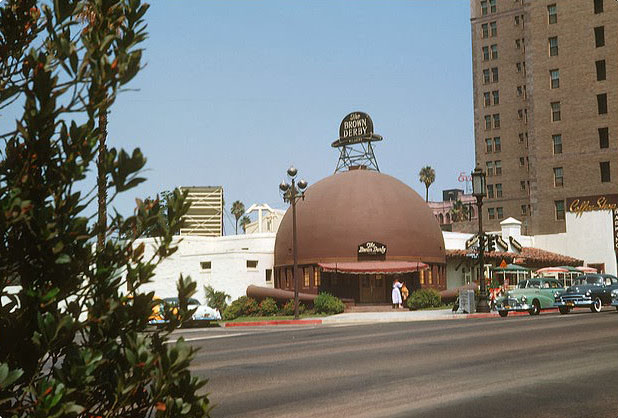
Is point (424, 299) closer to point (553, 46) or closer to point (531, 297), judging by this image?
point (531, 297)

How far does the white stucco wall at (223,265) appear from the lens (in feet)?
178

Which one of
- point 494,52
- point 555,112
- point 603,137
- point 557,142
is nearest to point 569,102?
point 555,112

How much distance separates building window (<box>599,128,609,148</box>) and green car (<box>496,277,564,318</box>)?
41.2 m

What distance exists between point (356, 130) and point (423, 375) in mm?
49451

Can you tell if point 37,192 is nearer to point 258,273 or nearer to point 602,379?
point 602,379

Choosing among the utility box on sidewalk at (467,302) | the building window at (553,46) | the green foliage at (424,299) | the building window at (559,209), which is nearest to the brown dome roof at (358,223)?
the green foliage at (424,299)

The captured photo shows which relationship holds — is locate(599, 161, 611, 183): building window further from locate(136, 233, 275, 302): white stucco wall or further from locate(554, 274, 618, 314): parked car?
locate(554, 274, 618, 314): parked car

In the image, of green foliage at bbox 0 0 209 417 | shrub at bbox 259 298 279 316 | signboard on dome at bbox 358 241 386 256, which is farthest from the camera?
signboard on dome at bbox 358 241 386 256

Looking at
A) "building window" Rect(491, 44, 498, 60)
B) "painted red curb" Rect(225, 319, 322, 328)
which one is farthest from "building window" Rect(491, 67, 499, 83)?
"painted red curb" Rect(225, 319, 322, 328)

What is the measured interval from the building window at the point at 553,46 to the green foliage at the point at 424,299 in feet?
124

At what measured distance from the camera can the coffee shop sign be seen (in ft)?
229

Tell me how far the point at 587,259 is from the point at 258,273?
31.4 meters

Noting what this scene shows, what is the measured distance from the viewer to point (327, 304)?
47438 mm

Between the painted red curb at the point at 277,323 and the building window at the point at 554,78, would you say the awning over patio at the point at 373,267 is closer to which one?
the painted red curb at the point at 277,323
